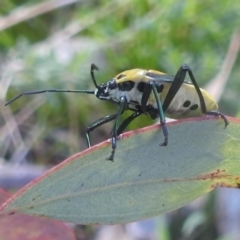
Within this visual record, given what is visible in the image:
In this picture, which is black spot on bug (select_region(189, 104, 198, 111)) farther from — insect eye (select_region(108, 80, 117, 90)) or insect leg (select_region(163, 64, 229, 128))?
insect eye (select_region(108, 80, 117, 90))

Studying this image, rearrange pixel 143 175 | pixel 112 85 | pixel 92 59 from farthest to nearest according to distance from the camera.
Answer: pixel 92 59
pixel 112 85
pixel 143 175

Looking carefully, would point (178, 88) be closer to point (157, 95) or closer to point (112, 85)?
point (157, 95)

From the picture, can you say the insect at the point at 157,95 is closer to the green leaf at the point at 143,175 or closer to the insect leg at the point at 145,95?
the insect leg at the point at 145,95

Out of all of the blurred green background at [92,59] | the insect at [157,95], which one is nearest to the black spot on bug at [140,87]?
the insect at [157,95]

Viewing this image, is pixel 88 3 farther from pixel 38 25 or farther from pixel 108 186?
pixel 108 186

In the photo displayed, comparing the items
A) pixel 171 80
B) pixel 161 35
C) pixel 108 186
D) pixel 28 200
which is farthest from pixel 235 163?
pixel 161 35

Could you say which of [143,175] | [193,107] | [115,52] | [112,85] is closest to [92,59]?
[115,52]
